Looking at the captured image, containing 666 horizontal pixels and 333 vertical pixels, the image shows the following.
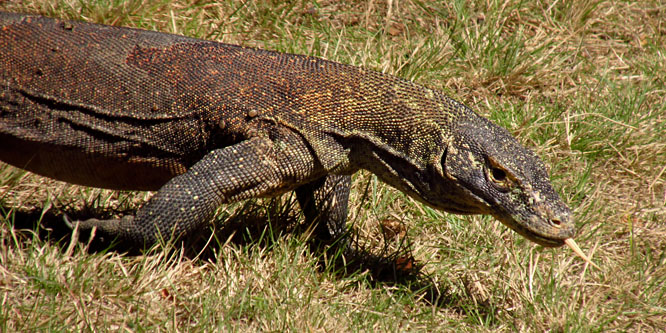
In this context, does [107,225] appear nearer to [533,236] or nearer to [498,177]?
[498,177]

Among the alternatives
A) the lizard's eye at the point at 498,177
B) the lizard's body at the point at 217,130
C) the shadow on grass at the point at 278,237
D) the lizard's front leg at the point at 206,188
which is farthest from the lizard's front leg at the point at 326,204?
the lizard's eye at the point at 498,177

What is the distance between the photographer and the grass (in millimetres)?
3729

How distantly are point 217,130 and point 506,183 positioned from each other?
4.83 feet

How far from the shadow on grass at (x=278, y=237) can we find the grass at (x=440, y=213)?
0.02 meters

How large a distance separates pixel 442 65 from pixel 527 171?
2.38 meters

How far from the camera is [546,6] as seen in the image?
6.73 m

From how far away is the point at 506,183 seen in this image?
12.1 ft

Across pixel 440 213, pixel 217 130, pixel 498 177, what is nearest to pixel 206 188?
pixel 217 130

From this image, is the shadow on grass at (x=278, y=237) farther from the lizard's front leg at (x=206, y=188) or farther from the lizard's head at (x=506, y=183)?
the lizard's head at (x=506, y=183)

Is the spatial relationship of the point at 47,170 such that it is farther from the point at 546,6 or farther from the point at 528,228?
the point at 546,6

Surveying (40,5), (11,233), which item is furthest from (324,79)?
Result: (40,5)

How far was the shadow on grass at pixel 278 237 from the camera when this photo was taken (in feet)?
13.4

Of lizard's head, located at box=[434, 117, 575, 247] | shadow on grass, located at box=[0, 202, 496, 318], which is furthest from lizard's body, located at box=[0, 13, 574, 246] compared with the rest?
shadow on grass, located at box=[0, 202, 496, 318]

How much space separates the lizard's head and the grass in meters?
0.65
